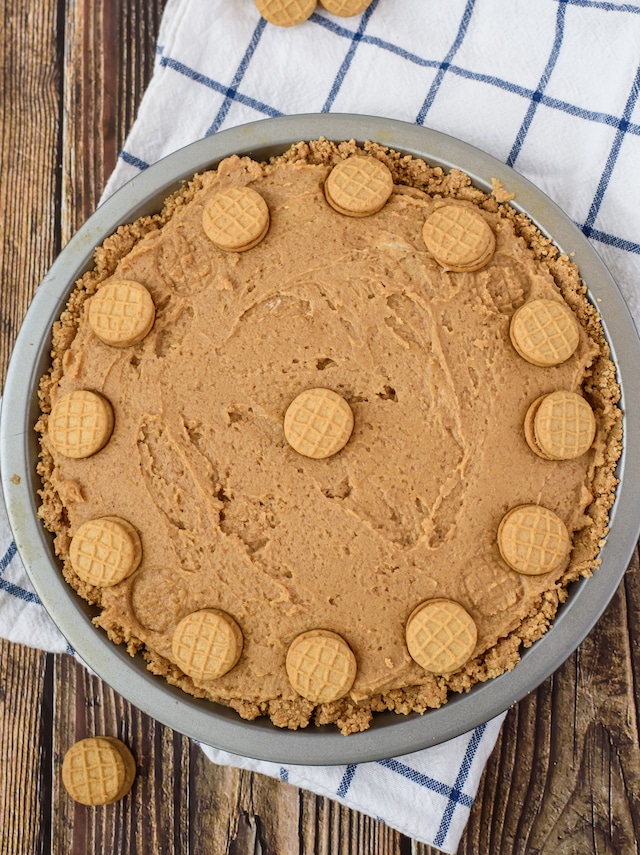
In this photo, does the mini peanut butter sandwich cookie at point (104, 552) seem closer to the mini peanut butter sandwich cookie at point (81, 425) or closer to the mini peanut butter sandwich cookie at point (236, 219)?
the mini peanut butter sandwich cookie at point (81, 425)

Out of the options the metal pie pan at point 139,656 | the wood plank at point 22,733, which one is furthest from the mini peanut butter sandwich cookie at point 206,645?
the wood plank at point 22,733

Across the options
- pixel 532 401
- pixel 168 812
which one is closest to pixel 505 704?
pixel 532 401

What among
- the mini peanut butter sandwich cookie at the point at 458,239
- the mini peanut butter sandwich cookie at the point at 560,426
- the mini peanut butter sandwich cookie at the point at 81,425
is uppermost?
the mini peanut butter sandwich cookie at the point at 458,239

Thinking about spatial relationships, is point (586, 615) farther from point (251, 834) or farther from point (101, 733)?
point (101, 733)

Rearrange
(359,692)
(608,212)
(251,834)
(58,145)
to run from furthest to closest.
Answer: (58,145) < (251,834) < (608,212) < (359,692)

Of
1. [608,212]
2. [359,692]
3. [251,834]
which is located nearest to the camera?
[359,692]

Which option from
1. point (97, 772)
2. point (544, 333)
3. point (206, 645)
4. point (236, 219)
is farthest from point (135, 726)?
point (544, 333)

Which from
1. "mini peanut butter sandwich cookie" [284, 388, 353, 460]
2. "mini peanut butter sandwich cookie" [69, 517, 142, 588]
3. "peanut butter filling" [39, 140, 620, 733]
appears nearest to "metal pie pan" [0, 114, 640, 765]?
"peanut butter filling" [39, 140, 620, 733]
